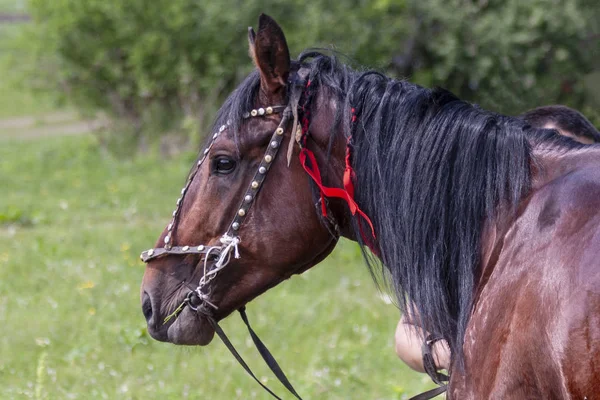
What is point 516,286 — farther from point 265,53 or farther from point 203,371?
point 203,371

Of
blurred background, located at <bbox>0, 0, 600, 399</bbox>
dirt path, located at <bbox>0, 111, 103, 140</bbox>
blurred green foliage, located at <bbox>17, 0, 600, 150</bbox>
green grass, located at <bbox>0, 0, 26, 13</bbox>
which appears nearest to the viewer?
blurred background, located at <bbox>0, 0, 600, 399</bbox>

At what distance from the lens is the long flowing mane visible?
245cm

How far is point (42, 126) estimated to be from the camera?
23406 mm

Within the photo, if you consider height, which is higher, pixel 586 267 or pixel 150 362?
→ pixel 586 267

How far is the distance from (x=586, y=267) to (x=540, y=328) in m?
0.19

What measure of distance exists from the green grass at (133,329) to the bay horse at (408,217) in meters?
0.95

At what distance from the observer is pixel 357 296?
678cm

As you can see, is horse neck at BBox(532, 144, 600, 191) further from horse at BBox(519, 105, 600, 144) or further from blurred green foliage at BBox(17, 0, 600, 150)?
blurred green foliage at BBox(17, 0, 600, 150)

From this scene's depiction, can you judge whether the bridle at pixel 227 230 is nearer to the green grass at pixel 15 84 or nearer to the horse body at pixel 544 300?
the horse body at pixel 544 300

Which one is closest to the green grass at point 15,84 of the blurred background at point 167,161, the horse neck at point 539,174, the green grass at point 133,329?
the blurred background at point 167,161

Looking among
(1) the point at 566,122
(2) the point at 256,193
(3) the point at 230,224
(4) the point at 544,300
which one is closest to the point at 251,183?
(2) the point at 256,193

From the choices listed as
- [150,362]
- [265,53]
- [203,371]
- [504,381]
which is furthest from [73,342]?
[504,381]

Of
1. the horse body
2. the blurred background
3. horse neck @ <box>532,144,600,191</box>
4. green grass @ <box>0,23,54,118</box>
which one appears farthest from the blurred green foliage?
the horse body

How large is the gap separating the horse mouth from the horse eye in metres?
0.49
